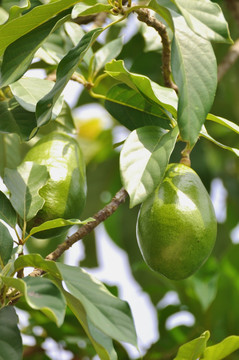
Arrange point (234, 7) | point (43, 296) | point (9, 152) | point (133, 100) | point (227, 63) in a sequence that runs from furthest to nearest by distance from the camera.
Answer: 1. point (234, 7)
2. point (227, 63)
3. point (9, 152)
4. point (133, 100)
5. point (43, 296)

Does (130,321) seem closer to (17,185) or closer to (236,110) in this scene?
(17,185)

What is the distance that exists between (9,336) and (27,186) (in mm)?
277

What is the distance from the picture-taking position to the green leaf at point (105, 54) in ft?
4.59

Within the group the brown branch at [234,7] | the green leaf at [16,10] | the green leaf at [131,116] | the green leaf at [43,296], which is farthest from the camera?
the brown branch at [234,7]

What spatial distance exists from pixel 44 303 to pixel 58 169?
0.39m

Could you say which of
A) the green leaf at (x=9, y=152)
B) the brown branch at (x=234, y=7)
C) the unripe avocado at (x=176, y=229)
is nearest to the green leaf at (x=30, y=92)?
the unripe avocado at (x=176, y=229)

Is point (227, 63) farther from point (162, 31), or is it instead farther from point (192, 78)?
point (192, 78)

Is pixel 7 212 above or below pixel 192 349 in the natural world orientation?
above

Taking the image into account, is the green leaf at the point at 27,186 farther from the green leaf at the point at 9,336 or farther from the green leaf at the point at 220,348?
the green leaf at the point at 220,348

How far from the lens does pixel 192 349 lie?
1081 mm

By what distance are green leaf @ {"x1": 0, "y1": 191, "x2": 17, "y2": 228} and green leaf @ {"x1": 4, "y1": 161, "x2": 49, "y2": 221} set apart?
0.7 inches

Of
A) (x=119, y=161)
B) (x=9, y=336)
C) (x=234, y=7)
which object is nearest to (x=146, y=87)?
(x=119, y=161)

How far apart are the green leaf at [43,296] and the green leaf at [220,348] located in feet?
1.28

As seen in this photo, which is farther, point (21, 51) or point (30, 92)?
point (30, 92)
